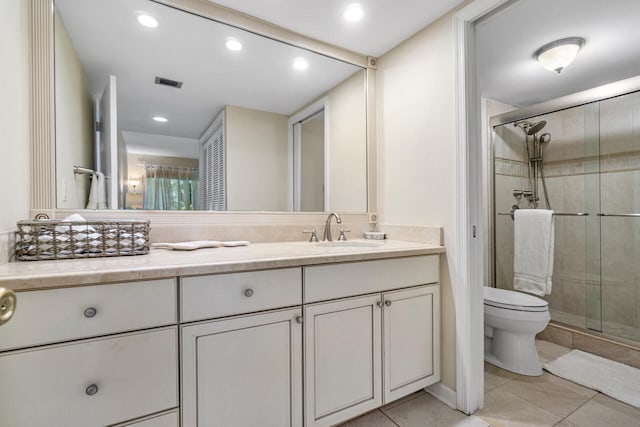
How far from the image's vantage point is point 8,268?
2.97 ft

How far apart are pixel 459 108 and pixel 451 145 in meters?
0.19

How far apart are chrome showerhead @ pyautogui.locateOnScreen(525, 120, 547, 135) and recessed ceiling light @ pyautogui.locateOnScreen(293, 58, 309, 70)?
2.28 m

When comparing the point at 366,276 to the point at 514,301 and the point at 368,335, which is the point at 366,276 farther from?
the point at 514,301

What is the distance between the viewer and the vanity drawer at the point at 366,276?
125 cm

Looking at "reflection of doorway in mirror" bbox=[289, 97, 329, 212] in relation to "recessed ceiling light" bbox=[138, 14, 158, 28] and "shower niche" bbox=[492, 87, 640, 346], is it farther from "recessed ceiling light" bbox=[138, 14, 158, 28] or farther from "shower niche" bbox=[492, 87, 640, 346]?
"shower niche" bbox=[492, 87, 640, 346]

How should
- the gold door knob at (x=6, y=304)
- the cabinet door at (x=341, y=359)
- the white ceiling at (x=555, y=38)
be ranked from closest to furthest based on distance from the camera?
the gold door knob at (x=6, y=304)
the cabinet door at (x=341, y=359)
the white ceiling at (x=555, y=38)


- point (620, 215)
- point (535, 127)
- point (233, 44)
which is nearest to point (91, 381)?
point (233, 44)

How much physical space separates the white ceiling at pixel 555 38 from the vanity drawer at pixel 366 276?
1342mm

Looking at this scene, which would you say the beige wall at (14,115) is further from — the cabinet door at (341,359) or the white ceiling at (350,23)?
the cabinet door at (341,359)

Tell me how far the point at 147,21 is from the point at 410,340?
213cm

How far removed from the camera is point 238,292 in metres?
1.08

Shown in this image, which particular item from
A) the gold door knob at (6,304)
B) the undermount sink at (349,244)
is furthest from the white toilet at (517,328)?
the gold door knob at (6,304)

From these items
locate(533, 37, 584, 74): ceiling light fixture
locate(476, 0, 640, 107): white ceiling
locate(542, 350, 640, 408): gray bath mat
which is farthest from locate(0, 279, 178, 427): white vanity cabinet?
locate(533, 37, 584, 74): ceiling light fixture

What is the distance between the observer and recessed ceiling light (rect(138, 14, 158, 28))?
1476 mm
